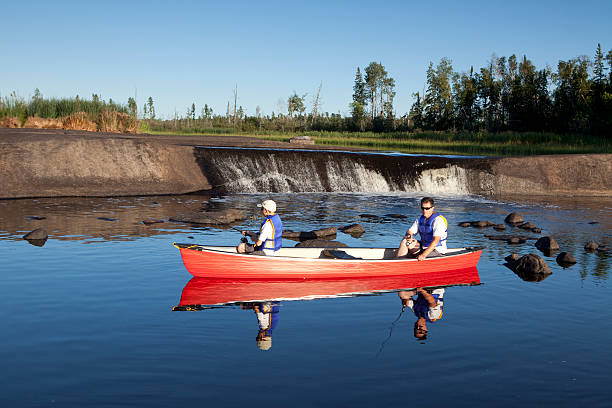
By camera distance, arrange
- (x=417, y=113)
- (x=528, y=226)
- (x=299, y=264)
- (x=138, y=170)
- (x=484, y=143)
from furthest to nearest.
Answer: (x=417, y=113) → (x=484, y=143) → (x=138, y=170) → (x=528, y=226) → (x=299, y=264)

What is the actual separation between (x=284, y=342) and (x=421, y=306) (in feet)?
10.3

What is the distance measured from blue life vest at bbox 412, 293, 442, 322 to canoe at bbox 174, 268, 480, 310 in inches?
30.4

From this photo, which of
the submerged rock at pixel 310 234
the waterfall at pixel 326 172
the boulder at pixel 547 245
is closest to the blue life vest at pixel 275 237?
the submerged rock at pixel 310 234

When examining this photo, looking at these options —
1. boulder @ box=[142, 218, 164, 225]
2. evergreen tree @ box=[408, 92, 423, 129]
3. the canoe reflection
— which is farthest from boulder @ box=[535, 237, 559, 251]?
evergreen tree @ box=[408, 92, 423, 129]

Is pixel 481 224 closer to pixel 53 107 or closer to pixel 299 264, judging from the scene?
pixel 299 264

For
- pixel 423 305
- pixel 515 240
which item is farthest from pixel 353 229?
pixel 423 305

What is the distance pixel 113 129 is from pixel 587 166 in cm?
2793

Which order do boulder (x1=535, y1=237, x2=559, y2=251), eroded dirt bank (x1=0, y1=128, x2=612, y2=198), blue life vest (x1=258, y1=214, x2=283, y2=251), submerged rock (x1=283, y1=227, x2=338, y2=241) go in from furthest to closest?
eroded dirt bank (x1=0, y1=128, x2=612, y2=198), submerged rock (x1=283, y1=227, x2=338, y2=241), boulder (x1=535, y1=237, x2=559, y2=251), blue life vest (x1=258, y1=214, x2=283, y2=251)

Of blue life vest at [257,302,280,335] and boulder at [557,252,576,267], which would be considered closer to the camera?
blue life vest at [257,302,280,335]

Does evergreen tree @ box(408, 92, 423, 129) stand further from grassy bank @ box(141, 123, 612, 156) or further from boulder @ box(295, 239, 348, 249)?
boulder @ box(295, 239, 348, 249)

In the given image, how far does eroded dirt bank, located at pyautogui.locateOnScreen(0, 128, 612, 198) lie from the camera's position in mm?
24391

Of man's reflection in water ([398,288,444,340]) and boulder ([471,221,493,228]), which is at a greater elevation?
boulder ([471,221,493,228])

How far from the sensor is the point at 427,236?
41.3ft

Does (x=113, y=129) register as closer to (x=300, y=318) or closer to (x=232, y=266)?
(x=232, y=266)
